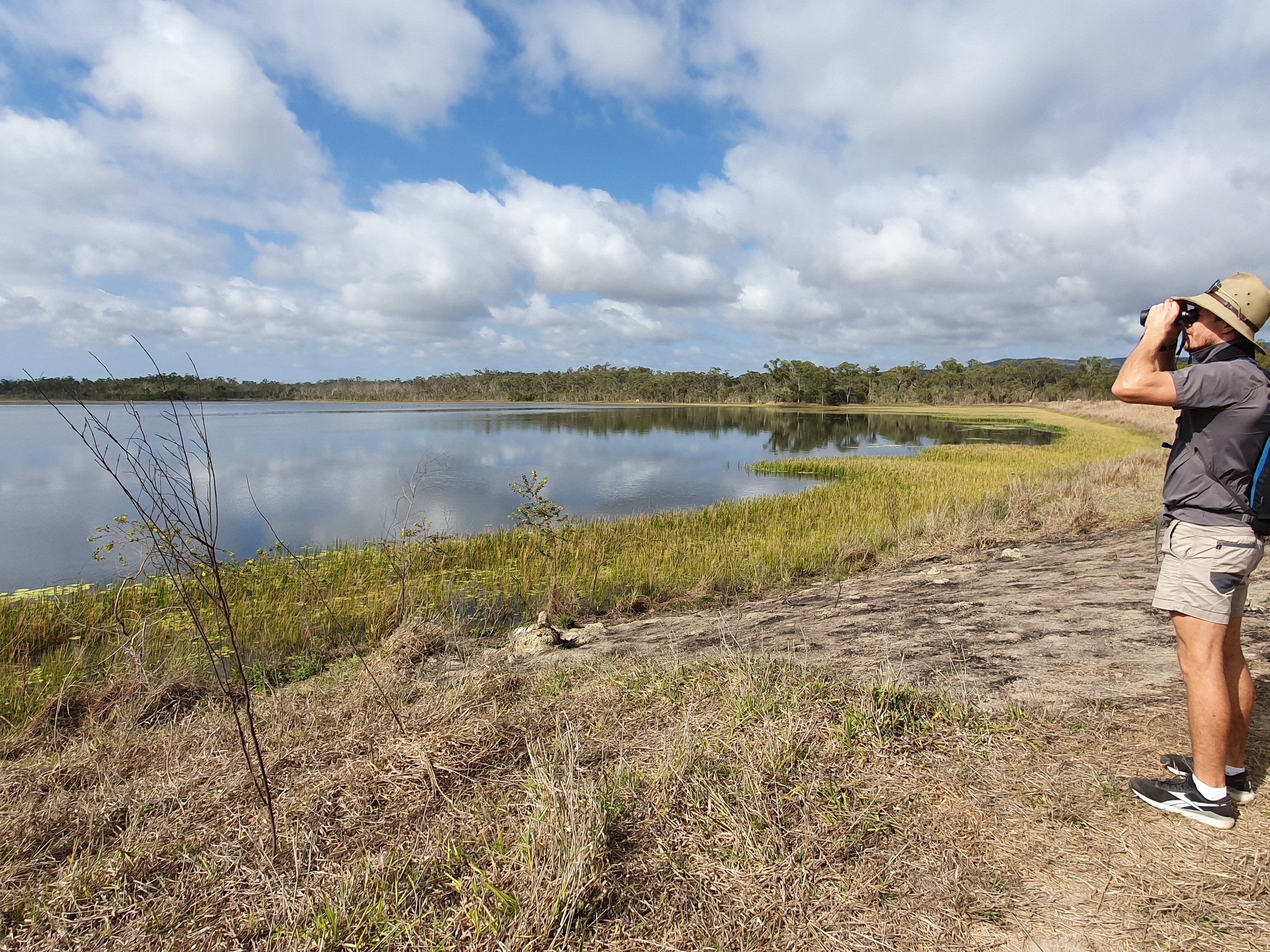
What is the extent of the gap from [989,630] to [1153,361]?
342cm

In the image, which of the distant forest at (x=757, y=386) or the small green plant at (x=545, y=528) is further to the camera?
the distant forest at (x=757, y=386)

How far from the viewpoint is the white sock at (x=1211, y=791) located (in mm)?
2455

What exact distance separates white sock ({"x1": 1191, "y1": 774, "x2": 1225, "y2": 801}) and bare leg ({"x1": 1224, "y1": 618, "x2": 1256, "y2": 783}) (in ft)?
0.43

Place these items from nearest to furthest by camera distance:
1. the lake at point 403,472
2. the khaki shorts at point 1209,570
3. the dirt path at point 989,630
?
the khaki shorts at point 1209,570 → the dirt path at point 989,630 → the lake at point 403,472

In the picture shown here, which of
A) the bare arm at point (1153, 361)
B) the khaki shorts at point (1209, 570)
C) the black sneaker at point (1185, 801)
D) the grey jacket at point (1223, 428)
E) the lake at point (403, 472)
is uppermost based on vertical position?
the bare arm at point (1153, 361)

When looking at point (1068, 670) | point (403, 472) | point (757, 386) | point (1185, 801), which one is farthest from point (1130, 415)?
point (757, 386)

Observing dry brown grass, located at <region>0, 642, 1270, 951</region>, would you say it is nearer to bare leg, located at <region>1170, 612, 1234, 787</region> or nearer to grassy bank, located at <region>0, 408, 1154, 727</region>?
bare leg, located at <region>1170, 612, 1234, 787</region>

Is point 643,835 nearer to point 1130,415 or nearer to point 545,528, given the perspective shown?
point 545,528

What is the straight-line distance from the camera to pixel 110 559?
40.8ft

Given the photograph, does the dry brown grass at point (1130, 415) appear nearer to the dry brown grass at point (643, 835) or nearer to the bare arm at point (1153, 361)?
Answer: the bare arm at point (1153, 361)

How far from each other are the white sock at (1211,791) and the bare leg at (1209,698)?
0.04ft

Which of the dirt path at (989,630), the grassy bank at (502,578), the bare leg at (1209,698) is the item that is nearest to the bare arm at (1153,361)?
the bare leg at (1209,698)

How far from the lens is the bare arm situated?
253 cm

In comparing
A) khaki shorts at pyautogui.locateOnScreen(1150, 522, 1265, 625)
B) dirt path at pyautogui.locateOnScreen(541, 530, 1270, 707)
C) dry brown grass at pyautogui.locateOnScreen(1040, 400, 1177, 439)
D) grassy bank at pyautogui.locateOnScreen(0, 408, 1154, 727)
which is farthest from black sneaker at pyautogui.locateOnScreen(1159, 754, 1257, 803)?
dry brown grass at pyautogui.locateOnScreen(1040, 400, 1177, 439)
